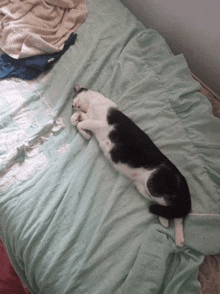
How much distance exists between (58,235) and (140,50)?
4.17 ft

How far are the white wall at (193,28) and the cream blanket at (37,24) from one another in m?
0.54

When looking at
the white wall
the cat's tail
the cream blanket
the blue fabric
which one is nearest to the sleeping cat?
the cat's tail

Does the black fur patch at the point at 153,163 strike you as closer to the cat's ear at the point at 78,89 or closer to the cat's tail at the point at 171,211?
the cat's tail at the point at 171,211

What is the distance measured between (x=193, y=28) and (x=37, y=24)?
1058mm

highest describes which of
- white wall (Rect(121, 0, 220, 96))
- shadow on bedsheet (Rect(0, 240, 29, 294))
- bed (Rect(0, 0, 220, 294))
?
white wall (Rect(121, 0, 220, 96))

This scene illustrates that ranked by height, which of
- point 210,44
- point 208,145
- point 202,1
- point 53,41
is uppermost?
point 202,1

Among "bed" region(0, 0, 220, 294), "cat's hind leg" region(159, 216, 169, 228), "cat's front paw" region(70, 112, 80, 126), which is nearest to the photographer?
"bed" region(0, 0, 220, 294)

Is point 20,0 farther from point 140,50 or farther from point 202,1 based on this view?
point 202,1

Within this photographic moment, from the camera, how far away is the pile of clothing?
4.01ft

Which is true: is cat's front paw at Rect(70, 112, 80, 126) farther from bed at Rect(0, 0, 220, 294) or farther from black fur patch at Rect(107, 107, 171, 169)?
black fur patch at Rect(107, 107, 171, 169)

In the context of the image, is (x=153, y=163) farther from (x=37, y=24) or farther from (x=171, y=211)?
(x=37, y=24)

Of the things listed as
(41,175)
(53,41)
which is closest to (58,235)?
(41,175)

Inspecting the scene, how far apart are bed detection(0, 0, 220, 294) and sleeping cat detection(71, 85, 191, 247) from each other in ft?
0.15

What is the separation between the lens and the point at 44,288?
32.1 inches
